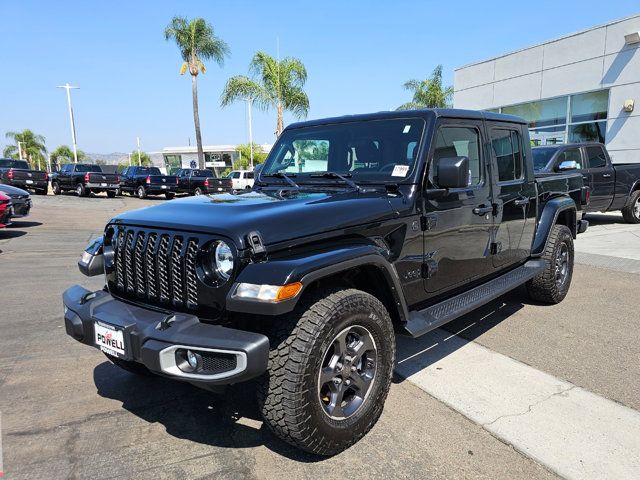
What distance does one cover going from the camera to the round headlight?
2375mm

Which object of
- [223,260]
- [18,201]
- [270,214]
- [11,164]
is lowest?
[18,201]

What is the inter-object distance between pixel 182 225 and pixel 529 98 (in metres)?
17.7

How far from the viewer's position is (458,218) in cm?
360

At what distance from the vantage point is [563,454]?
2551mm

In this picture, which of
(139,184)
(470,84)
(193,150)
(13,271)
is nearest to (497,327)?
(13,271)

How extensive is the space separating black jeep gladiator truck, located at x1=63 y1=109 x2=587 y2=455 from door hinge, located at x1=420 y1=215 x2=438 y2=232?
3cm

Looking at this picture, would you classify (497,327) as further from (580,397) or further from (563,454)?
(563,454)

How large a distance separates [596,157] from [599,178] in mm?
611

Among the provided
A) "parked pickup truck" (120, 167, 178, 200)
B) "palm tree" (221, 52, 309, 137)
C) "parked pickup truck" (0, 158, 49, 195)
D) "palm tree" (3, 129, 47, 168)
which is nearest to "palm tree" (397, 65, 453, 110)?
"palm tree" (221, 52, 309, 137)

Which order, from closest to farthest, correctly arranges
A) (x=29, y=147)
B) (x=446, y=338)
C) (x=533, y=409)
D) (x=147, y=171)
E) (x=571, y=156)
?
(x=533, y=409) → (x=446, y=338) → (x=571, y=156) → (x=147, y=171) → (x=29, y=147)

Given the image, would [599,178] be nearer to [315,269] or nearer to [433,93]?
[315,269]

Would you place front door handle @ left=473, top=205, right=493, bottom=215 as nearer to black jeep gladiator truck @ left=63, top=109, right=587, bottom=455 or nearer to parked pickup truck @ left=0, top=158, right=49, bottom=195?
black jeep gladiator truck @ left=63, top=109, right=587, bottom=455

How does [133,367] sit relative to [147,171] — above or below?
below

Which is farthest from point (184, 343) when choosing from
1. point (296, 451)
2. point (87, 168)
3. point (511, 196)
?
point (87, 168)
